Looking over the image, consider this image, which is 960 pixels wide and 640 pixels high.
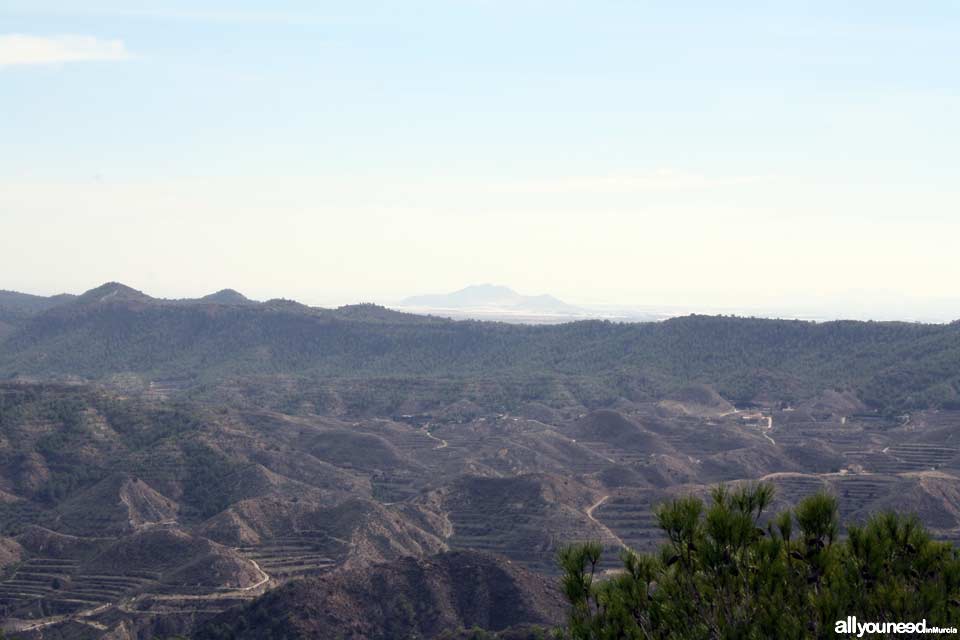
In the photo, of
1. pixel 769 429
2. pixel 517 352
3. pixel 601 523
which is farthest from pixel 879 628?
pixel 517 352

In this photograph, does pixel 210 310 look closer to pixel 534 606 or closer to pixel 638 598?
pixel 534 606

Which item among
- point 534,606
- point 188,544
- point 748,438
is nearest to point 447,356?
point 748,438

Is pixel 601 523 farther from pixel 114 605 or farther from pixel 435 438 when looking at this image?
pixel 435 438

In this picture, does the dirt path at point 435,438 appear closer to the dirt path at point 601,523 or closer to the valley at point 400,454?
the valley at point 400,454

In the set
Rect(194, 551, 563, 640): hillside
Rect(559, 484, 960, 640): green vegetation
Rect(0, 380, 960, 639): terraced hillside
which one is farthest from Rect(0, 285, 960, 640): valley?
Rect(559, 484, 960, 640): green vegetation

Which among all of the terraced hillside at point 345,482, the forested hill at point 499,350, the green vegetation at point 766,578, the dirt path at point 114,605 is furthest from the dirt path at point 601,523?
the forested hill at point 499,350

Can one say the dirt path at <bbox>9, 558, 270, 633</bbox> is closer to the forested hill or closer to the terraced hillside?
the terraced hillside

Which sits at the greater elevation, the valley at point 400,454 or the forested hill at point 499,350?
the forested hill at point 499,350
